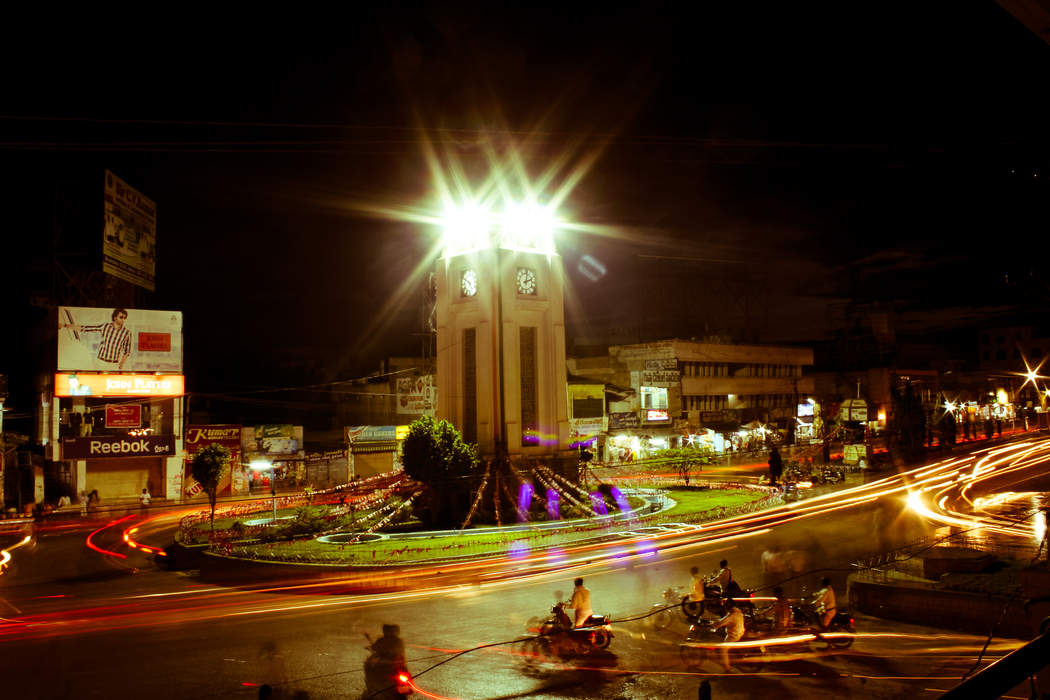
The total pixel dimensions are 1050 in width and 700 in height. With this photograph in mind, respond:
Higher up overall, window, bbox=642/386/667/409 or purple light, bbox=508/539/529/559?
window, bbox=642/386/667/409

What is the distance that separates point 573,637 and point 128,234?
146ft

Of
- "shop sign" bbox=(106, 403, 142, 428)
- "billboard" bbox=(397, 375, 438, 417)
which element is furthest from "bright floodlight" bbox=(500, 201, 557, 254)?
"shop sign" bbox=(106, 403, 142, 428)

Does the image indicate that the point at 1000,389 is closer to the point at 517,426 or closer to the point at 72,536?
the point at 517,426

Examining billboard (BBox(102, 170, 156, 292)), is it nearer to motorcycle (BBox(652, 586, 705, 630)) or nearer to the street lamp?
the street lamp

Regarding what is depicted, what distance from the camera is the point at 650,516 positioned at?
28.9 metres

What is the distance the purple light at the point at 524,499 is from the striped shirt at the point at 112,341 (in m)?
27.4

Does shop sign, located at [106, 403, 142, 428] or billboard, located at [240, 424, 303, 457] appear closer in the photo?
shop sign, located at [106, 403, 142, 428]

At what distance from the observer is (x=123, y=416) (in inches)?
1663

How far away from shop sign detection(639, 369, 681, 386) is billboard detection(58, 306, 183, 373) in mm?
33000

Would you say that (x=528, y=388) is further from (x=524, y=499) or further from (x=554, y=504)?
(x=554, y=504)

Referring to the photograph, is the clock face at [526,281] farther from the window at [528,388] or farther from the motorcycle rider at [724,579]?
the motorcycle rider at [724,579]

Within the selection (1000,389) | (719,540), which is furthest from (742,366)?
(719,540)

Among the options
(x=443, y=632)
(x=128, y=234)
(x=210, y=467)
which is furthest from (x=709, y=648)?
(x=128, y=234)

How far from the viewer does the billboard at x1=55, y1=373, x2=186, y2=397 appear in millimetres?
40438
